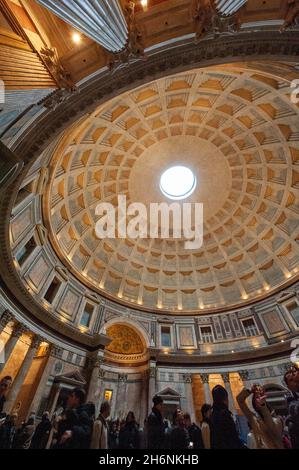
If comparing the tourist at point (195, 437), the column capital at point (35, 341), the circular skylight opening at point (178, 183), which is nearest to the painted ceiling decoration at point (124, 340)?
the column capital at point (35, 341)

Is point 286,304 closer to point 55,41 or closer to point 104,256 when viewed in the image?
point 104,256

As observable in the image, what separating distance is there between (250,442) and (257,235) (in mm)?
16226

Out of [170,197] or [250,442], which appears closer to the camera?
[250,442]

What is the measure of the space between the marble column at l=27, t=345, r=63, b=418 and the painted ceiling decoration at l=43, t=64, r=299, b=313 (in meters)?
5.69

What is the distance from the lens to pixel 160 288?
22953 mm

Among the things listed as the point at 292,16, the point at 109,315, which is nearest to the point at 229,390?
the point at 109,315

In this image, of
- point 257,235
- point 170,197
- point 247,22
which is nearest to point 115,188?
point 170,197

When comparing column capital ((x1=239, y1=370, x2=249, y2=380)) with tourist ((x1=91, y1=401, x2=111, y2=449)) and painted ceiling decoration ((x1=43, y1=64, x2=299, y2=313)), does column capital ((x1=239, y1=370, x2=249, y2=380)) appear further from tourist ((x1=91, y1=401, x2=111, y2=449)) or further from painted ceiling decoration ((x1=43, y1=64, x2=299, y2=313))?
tourist ((x1=91, y1=401, x2=111, y2=449))

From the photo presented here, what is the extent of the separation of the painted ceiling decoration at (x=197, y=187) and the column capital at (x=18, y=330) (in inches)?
231

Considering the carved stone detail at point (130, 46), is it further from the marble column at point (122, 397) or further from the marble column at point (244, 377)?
the marble column at point (244, 377)

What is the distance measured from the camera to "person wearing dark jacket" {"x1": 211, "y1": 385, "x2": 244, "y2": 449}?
807 centimetres

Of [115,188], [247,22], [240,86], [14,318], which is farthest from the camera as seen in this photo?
[115,188]

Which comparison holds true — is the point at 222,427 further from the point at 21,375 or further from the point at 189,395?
the point at 21,375

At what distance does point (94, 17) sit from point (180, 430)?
530 inches
